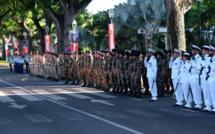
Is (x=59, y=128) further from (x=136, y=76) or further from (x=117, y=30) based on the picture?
(x=117, y=30)

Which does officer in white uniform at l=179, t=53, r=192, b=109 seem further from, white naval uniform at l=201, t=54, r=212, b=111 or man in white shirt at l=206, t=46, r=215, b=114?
man in white shirt at l=206, t=46, r=215, b=114

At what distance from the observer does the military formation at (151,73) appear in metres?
12.8

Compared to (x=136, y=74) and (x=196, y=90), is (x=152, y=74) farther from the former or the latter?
(x=196, y=90)

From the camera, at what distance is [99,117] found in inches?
460

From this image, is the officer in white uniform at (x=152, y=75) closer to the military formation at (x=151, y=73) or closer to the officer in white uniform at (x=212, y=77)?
the military formation at (x=151, y=73)

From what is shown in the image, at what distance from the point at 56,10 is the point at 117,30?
11.0 meters

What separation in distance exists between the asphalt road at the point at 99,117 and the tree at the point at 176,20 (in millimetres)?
5960

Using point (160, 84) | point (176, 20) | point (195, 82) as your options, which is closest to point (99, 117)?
point (195, 82)

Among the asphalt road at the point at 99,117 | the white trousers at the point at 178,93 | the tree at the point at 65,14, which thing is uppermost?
the tree at the point at 65,14

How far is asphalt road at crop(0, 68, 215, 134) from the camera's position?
31.8 ft

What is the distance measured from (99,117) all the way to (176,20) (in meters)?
11.1

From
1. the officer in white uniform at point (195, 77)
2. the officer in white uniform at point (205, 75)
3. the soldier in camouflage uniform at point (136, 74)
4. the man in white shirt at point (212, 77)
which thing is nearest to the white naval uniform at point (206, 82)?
the officer in white uniform at point (205, 75)

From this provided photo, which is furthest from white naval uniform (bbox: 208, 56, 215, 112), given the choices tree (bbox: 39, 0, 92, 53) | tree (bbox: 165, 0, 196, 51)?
tree (bbox: 39, 0, 92, 53)

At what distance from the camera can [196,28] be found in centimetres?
4322
